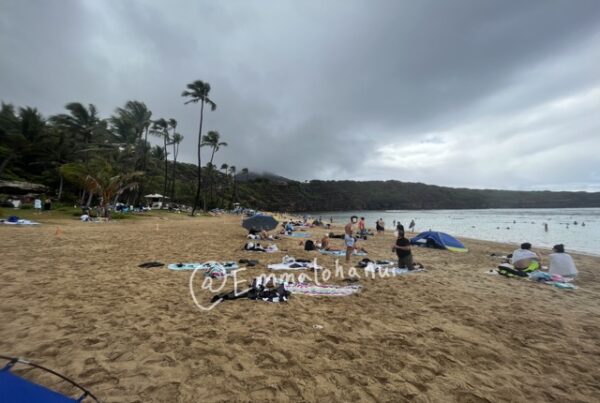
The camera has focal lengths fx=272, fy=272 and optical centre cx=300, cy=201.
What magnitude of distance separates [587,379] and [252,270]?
660 centimetres

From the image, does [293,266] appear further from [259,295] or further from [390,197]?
[390,197]

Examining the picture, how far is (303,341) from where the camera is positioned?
12.2ft

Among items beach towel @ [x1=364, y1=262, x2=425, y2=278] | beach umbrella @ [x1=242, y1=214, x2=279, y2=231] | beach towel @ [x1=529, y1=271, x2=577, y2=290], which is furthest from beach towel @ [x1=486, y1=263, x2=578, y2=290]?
beach umbrella @ [x1=242, y1=214, x2=279, y2=231]

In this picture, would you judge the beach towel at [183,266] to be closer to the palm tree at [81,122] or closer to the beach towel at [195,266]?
the beach towel at [195,266]

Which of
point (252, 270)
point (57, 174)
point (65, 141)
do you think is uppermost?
point (65, 141)

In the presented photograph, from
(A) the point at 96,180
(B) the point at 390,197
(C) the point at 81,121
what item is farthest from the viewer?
(B) the point at 390,197

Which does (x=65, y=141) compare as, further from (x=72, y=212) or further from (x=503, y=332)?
(x=503, y=332)

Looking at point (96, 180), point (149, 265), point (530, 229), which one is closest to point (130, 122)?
point (96, 180)

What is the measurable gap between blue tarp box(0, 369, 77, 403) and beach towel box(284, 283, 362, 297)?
4369 mm

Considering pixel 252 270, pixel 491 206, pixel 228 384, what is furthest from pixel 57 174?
pixel 491 206

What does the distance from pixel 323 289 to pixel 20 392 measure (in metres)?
4.95

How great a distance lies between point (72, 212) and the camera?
21.0 meters

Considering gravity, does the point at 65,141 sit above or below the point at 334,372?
above

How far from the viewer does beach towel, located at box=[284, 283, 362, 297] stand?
18.9 feet
